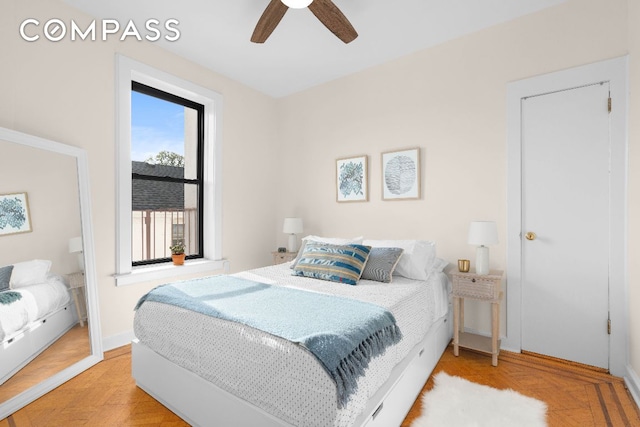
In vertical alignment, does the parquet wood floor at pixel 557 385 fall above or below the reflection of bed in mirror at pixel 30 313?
below

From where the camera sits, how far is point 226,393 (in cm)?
153

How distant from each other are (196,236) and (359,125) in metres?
2.35

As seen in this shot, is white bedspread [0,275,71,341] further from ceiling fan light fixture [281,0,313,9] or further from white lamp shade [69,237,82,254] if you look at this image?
ceiling fan light fixture [281,0,313,9]

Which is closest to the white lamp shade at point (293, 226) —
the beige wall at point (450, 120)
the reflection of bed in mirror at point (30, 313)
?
the beige wall at point (450, 120)

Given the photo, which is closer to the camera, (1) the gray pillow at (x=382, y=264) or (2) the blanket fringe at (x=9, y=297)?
(2) the blanket fringe at (x=9, y=297)

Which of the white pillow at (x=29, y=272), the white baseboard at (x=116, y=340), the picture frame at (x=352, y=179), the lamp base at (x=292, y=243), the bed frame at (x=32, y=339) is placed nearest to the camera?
the bed frame at (x=32, y=339)

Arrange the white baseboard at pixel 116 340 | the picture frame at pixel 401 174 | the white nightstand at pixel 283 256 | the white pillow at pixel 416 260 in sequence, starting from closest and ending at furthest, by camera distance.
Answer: the white pillow at pixel 416 260 < the white baseboard at pixel 116 340 < the picture frame at pixel 401 174 < the white nightstand at pixel 283 256

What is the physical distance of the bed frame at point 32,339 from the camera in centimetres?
186

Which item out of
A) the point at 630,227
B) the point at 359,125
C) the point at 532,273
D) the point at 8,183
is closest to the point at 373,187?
the point at 359,125

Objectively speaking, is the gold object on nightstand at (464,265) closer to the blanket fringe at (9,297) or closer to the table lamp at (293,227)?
the table lamp at (293,227)

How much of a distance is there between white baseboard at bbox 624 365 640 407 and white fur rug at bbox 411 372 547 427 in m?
0.62

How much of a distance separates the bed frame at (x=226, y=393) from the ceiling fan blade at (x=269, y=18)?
A: 2331mm

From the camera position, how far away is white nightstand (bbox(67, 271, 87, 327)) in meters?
2.37

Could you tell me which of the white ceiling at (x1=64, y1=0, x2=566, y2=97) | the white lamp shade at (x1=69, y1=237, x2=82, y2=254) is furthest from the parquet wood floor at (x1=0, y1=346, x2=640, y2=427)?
the white ceiling at (x1=64, y1=0, x2=566, y2=97)
